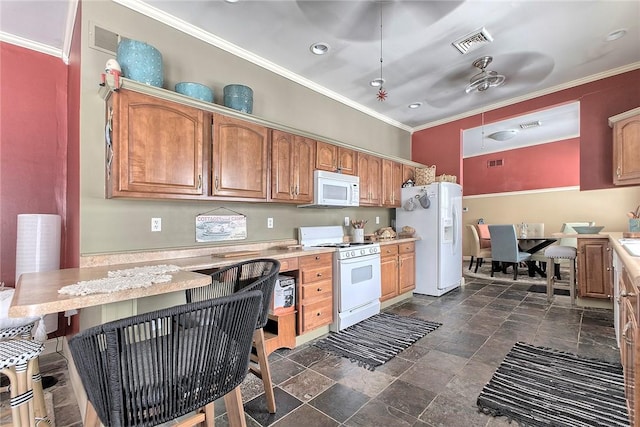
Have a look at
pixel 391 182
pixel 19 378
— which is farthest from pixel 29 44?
pixel 391 182

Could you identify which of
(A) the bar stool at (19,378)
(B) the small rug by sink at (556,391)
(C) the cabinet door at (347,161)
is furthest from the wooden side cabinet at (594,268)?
(A) the bar stool at (19,378)

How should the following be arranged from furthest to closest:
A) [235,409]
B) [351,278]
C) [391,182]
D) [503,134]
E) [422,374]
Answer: [503,134]
[391,182]
[351,278]
[422,374]
[235,409]

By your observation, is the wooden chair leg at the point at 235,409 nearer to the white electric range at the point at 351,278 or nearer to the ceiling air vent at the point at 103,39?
the white electric range at the point at 351,278

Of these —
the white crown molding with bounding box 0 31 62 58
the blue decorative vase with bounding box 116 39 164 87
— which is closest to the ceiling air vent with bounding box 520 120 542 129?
the blue decorative vase with bounding box 116 39 164 87

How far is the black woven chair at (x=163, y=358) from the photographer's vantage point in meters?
0.78

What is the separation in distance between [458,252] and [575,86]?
8.90 feet

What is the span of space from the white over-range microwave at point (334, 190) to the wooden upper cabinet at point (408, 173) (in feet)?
4.27

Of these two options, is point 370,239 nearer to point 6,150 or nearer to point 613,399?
point 613,399

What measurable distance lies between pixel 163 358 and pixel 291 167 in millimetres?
2312

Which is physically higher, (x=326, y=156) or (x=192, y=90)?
(x=192, y=90)

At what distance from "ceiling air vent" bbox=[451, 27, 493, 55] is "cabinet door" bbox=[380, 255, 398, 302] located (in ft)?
8.16

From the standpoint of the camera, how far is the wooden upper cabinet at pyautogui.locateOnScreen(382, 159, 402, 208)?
434 centimetres

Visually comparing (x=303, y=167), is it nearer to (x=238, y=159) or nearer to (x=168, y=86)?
(x=238, y=159)

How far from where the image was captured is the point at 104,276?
1.59 metres
